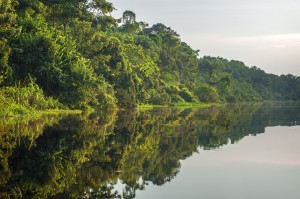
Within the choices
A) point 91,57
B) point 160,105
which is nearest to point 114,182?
point 91,57

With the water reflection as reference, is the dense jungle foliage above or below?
above

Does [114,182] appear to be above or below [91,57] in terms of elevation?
below

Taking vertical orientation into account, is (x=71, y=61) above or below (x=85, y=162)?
above

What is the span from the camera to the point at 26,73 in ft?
115

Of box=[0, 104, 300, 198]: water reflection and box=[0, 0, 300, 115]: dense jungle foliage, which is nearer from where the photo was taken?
box=[0, 104, 300, 198]: water reflection

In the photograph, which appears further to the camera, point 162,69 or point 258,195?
point 162,69

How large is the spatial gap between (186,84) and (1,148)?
90026 mm

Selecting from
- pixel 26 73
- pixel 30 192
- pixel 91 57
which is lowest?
pixel 30 192

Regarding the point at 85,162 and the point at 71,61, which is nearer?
the point at 85,162

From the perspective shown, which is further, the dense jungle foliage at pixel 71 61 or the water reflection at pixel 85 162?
the dense jungle foliage at pixel 71 61

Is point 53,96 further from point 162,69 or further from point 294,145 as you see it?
point 162,69

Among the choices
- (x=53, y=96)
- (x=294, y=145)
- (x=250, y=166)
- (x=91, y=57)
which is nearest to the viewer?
(x=250, y=166)

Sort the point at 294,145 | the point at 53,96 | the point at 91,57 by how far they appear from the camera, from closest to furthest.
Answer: the point at 294,145 < the point at 53,96 < the point at 91,57

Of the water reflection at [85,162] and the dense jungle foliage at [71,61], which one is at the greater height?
the dense jungle foliage at [71,61]
